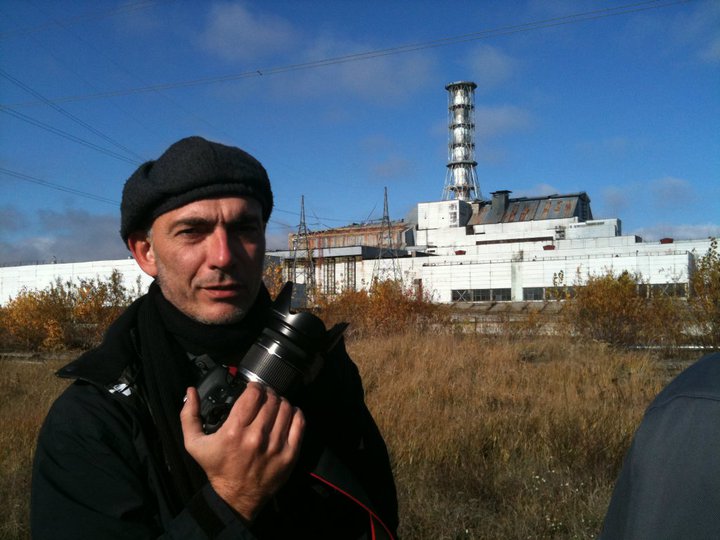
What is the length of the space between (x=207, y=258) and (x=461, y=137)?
95285mm

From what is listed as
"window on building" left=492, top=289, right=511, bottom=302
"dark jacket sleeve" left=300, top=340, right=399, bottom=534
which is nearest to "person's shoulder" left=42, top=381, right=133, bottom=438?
"dark jacket sleeve" left=300, top=340, right=399, bottom=534

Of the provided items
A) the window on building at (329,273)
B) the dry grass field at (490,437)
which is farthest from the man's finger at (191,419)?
the window on building at (329,273)

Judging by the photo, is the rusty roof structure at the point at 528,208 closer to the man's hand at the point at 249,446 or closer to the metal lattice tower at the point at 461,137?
the metal lattice tower at the point at 461,137

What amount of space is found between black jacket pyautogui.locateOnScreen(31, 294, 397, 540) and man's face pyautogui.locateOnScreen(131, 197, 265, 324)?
21 centimetres

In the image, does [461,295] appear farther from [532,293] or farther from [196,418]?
[196,418]

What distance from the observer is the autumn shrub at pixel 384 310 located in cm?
1897

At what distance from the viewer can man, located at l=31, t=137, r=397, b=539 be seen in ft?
4.35

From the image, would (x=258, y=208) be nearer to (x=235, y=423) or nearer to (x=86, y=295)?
(x=235, y=423)

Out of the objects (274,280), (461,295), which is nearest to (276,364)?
(274,280)

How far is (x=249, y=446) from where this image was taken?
1.29 metres

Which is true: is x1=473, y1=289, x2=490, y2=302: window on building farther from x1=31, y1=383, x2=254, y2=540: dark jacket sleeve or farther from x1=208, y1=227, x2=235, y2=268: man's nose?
x1=31, y1=383, x2=254, y2=540: dark jacket sleeve

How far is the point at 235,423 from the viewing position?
127 cm

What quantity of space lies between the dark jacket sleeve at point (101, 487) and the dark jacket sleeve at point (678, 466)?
91 cm

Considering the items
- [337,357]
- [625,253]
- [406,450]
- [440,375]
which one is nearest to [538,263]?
[625,253]
